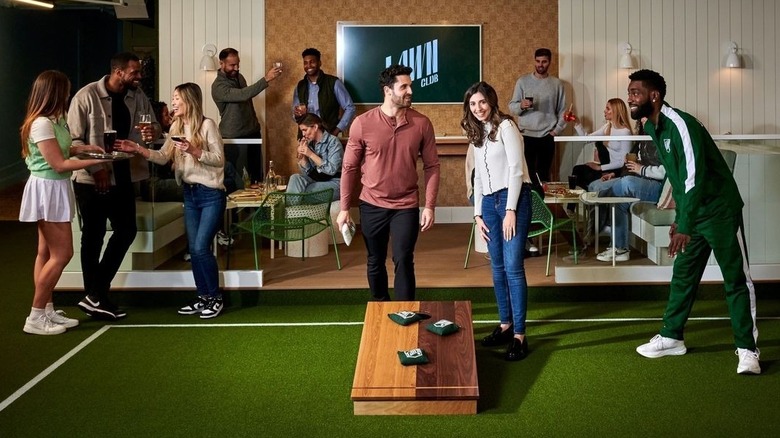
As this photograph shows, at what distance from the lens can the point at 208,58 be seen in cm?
1110

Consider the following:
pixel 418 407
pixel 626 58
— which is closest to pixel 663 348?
pixel 418 407

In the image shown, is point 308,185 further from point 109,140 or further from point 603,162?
point 603,162

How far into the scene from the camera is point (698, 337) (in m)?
6.46

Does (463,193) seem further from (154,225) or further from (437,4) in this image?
(154,225)

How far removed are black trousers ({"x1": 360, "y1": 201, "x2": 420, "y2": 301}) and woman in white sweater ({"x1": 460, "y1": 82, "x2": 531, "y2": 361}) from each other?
1.32 feet

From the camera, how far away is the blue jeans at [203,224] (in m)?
7.10

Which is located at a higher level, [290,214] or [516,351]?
[290,214]

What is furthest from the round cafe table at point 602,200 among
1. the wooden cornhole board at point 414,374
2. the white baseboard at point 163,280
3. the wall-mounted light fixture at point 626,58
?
the wall-mounted light fixture at point 626,58

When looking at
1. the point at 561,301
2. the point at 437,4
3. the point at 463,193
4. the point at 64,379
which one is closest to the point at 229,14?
the point at 437,4

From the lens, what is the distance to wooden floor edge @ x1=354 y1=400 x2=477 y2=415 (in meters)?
4.95

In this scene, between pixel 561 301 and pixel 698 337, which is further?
pixel 561 301

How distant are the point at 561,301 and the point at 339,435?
10.5 feet

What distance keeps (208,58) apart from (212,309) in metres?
4.53

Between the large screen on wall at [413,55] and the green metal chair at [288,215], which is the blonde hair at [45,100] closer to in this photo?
the green metal chair at [288,215]
